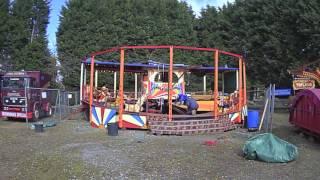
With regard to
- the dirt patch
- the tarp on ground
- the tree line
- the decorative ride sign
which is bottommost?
the dirt patch

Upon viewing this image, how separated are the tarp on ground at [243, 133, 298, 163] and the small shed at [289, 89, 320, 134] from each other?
3.65 meters

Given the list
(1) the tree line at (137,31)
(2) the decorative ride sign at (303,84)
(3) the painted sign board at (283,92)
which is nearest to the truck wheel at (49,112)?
(1) the tree line at (137,31)

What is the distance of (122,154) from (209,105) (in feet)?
38.4

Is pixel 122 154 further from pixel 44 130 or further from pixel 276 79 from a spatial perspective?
pixel 276 79

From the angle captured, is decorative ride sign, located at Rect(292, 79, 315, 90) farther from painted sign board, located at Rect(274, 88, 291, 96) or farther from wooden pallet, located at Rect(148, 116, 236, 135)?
wooden pallet, located at Rect(148, 116, 236, 135)

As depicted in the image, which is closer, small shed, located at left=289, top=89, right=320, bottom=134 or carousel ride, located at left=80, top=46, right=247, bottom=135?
small shed, located at left=289, top=89, right=320, bottom=134

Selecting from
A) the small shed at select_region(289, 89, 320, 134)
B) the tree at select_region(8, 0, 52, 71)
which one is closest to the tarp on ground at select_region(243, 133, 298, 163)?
Result: the small shed at select_region(289, 89, 320, 134)

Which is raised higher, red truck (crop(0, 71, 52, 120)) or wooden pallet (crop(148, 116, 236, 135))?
red truck (crop(0, 71, 52, 120))

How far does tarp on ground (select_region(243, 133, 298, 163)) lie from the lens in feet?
42.4

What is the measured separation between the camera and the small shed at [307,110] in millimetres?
16672

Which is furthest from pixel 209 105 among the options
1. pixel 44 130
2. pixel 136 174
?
pixel 136 174

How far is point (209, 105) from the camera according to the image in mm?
25141

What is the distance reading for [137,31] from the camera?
49031 millimetres

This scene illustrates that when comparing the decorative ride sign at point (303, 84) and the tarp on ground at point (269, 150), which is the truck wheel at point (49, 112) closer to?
the decorative ride sign at point (303, 84)
